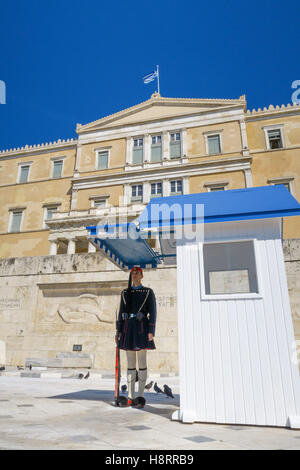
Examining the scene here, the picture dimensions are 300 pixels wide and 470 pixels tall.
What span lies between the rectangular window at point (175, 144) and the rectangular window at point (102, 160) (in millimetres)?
6561

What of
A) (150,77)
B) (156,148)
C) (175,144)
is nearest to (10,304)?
(156,148)

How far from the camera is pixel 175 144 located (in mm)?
30703

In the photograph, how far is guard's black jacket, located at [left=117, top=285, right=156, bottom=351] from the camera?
5426 millimetres

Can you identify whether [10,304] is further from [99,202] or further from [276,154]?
[276,154]

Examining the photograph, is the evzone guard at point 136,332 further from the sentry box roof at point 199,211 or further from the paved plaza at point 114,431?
the sentry box roof at point 199,211

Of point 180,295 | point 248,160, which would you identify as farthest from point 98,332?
point 248,160

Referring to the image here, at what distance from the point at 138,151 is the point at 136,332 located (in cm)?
2778

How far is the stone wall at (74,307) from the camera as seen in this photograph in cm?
1312

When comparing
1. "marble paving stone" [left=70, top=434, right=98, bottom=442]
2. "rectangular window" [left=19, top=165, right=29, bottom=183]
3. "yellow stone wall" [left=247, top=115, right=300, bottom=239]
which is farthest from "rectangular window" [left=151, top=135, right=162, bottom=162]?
"marble paving stone" [left=70, top=434, right=98, bottom=442]

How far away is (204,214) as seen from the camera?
4.82m

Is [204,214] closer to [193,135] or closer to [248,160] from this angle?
[248,160]

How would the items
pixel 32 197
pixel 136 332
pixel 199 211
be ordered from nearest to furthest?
pixel 199 211 < pixel 136 332 < pixel 32 197

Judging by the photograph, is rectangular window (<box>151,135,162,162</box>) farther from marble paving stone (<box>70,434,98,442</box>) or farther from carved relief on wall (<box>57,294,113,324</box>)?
marble paving stone (<box>70,434,98,442</box>)
